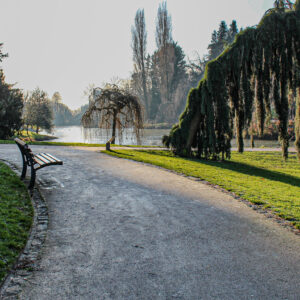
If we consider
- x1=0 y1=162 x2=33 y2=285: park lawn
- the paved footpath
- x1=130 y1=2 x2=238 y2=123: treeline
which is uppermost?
x1=130 y1=2 x2=238 y2=123: treeline

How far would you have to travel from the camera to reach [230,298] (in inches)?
92.0

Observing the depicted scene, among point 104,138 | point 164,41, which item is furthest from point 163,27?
point 104,138

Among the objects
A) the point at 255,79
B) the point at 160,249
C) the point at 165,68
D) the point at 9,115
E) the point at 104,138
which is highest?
the point at 165,68

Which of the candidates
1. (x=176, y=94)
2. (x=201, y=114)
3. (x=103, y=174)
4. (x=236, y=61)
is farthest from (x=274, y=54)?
(x=176, y=94)

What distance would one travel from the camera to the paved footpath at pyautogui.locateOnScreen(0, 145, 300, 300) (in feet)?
8.08

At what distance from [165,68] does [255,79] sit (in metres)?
51.2

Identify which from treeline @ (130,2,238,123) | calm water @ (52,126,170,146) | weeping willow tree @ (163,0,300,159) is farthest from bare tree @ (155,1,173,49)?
weeping willow tree @ (163,0,300,159)

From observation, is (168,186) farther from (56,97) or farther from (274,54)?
(56,97)

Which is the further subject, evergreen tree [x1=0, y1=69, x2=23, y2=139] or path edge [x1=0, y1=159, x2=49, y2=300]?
evergreen tree [x1=0, y1=69, x2=23, y2=139]

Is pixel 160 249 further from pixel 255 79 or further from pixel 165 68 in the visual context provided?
pixel 165 68

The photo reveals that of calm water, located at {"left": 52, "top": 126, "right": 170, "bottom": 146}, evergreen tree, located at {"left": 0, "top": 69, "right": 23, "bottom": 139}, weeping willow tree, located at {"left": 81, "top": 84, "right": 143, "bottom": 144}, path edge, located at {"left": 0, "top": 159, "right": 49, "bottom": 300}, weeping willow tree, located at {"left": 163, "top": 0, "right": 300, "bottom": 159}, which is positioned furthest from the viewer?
evergreen tree, located at {"left": 0, "top": 69, "right": 23, "bottom": 139}

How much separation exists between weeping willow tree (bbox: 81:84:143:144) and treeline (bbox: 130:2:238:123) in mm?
34650

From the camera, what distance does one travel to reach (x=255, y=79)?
25.5 ft

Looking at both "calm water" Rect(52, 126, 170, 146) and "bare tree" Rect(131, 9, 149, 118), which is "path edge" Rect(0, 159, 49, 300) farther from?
"bare tree" Rect(131, 9, 149, 118)
